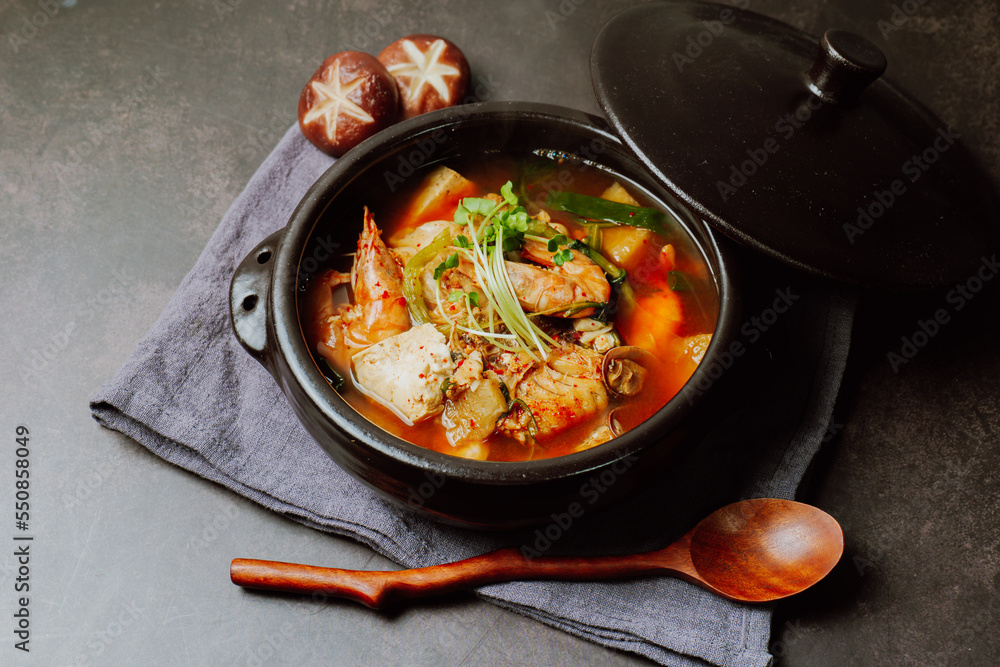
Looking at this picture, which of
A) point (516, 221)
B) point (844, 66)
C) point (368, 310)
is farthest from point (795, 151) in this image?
point (368, 310)

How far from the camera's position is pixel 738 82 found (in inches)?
65.6

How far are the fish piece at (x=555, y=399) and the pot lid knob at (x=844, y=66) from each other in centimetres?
80

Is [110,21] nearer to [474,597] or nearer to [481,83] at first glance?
[481,83]

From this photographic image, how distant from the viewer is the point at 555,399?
1634 mm

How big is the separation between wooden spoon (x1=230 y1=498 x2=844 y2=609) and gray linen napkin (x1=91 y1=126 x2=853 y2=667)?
5cm

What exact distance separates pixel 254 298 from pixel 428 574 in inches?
29.2

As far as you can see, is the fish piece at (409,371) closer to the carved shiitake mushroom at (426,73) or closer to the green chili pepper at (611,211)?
the green chili pepper at (611,211)

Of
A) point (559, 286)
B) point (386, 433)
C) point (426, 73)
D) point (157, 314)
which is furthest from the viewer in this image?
point (426, 73)

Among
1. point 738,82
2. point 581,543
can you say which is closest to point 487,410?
point 581,543

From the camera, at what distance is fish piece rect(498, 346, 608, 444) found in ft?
5.33

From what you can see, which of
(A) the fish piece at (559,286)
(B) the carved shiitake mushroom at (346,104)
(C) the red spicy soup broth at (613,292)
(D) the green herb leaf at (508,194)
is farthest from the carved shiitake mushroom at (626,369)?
(B) the carved shiitake mushroom at (346,104)

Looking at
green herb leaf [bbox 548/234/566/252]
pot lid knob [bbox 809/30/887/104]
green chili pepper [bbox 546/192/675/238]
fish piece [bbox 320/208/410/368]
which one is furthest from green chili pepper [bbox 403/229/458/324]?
pot lid knob [bbox 809/30/887/104]

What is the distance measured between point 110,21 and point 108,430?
149cm

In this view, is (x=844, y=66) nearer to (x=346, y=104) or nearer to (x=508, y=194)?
(x=508, y=194)
